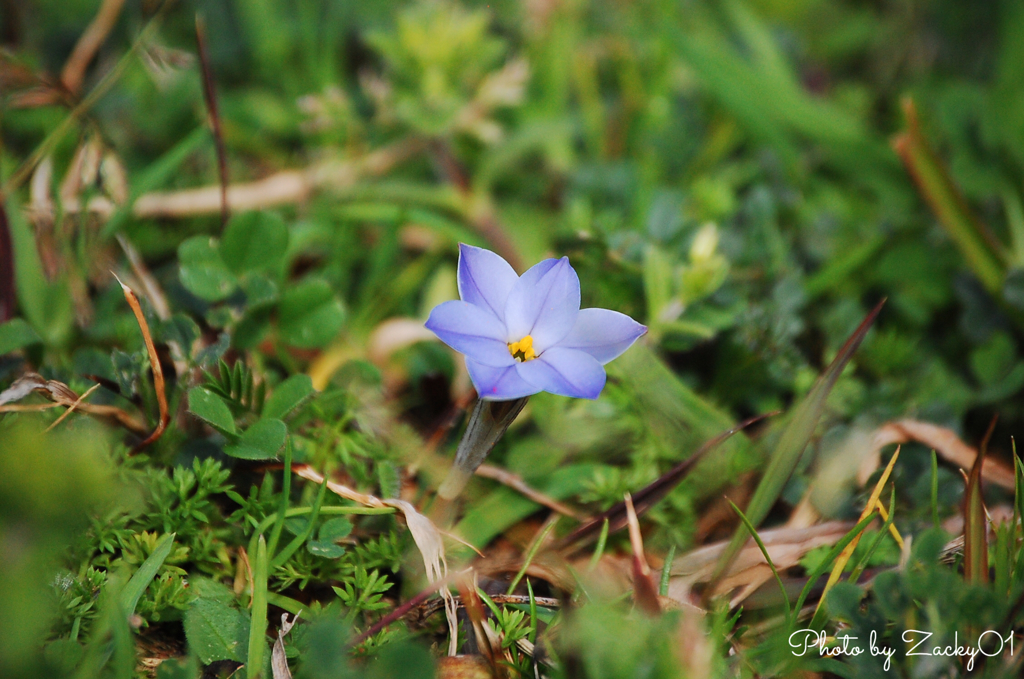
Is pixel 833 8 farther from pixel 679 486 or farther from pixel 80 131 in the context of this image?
pixel 80 131

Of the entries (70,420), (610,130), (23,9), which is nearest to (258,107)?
(23,9)

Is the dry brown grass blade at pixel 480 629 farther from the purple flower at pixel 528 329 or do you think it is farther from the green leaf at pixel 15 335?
the green leaf at pixel 15 335

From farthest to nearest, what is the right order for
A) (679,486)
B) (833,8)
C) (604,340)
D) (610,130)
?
(833,8) < (610,130) < (679,486) < (604,340)

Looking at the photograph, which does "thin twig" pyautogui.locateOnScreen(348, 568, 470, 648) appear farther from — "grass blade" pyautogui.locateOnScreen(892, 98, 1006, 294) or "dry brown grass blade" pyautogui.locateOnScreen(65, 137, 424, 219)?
"grass blade" pyautogui.locateOnScreen(892, 98, 1006, 294)

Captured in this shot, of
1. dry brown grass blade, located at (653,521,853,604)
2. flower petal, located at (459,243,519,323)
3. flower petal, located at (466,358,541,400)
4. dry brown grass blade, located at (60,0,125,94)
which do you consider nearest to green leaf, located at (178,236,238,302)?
flower petal, located at (459,243,519,323)

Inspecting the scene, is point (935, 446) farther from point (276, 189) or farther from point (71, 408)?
point (276, 189)

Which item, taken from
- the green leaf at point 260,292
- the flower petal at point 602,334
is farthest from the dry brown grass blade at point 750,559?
the green leaf at point 260,292
